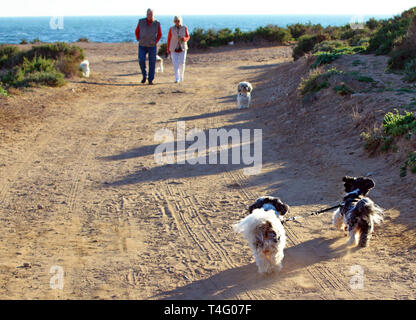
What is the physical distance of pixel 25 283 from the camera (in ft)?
16.9

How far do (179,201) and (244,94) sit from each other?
673 cm

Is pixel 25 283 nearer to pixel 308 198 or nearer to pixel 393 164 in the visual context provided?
pixel 308 198

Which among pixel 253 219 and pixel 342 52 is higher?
pixel 342 52

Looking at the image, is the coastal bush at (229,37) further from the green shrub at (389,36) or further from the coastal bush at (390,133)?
the coastal bush at (390,133)

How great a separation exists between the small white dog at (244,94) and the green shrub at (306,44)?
9075mm

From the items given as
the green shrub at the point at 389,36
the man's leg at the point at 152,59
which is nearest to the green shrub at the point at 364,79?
the green shrub at the point at 389,36

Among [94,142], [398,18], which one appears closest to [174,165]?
[94,142]

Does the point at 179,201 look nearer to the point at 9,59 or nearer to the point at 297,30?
the point at 9,59

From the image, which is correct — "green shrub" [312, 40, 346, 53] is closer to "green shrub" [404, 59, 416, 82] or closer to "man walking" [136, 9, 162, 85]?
"green shrub" [404, 59, 416, 82]

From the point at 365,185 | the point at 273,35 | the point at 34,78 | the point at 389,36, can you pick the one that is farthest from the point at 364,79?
the point at 273,35

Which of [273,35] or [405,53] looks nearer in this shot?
[405,53]

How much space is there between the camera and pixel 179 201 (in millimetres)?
7578

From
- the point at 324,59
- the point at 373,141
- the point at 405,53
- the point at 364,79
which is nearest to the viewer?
the point at 373,141

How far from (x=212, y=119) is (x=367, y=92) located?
12.6ft
